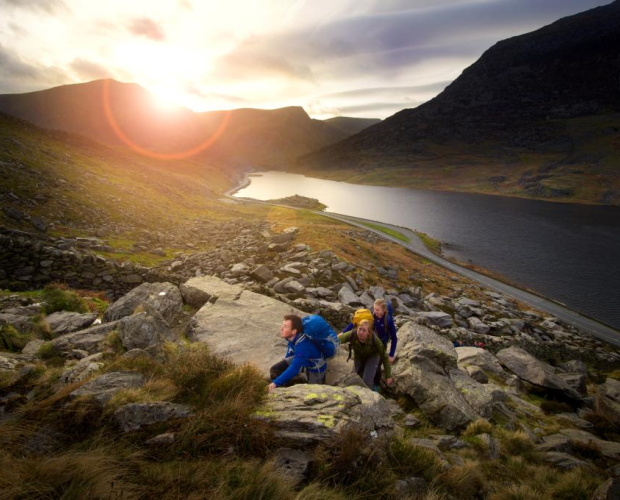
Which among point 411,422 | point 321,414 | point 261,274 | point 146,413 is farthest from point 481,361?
point 146,413

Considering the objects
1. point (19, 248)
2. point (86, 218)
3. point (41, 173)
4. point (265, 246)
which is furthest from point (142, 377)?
point (41, 173)

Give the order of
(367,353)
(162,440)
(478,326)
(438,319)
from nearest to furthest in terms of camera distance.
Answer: (162,440) < (367,353) < (438,319) < (478,326)

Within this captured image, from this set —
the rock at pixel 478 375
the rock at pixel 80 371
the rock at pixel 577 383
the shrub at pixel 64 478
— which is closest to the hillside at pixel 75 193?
the rock at pixel 80 371

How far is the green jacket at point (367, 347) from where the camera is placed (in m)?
8.14

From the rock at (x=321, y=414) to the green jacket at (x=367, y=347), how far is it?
1.91 m

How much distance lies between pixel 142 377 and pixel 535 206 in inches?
4459

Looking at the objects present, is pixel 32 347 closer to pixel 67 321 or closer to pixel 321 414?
pixel 67 321

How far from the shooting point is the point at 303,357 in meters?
6.68

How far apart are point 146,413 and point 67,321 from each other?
705cm

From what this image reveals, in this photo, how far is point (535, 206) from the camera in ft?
303

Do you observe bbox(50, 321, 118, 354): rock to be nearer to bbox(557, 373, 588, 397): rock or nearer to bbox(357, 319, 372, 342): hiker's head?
bbox(357, 319, 372, 342): hiker's head

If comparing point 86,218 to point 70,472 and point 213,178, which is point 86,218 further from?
point 213,178

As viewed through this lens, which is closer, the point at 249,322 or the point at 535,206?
the point at 249,322

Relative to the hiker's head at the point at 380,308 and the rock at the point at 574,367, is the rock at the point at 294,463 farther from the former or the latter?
the rock at the point at 574,367
